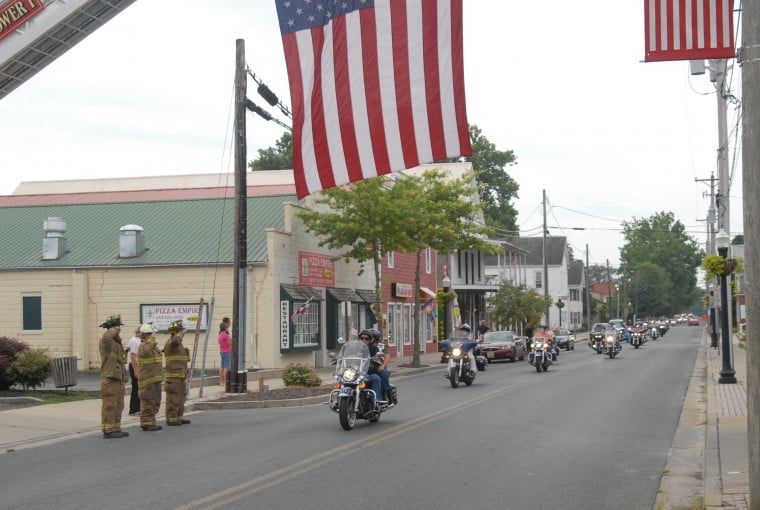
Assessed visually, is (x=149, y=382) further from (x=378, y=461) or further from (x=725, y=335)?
(x=725, y=335)

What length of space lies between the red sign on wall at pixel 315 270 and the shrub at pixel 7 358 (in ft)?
46.3

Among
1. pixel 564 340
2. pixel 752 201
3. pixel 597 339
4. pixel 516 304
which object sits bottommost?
pixel 564 340

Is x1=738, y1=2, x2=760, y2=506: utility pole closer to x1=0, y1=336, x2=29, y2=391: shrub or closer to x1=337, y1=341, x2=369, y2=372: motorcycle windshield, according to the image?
x1=337, y1=341, x2=369, y2=372: motorcycle windshield

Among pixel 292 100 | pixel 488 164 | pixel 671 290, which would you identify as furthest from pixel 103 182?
pixel 671 290

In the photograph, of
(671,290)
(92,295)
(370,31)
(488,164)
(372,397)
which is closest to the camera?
(370,31)

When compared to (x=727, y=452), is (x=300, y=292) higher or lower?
higher

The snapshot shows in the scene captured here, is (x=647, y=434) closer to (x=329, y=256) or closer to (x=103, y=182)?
(x=329, y=256)

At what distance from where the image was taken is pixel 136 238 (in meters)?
34.7

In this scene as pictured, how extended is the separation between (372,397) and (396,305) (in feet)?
104

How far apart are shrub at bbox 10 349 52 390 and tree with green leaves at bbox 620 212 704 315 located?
122 m

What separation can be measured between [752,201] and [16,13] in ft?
53.7

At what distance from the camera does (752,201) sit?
7.60 metres

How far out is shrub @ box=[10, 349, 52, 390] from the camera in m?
21.8

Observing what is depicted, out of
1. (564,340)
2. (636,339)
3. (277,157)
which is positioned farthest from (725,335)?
(277,157)
